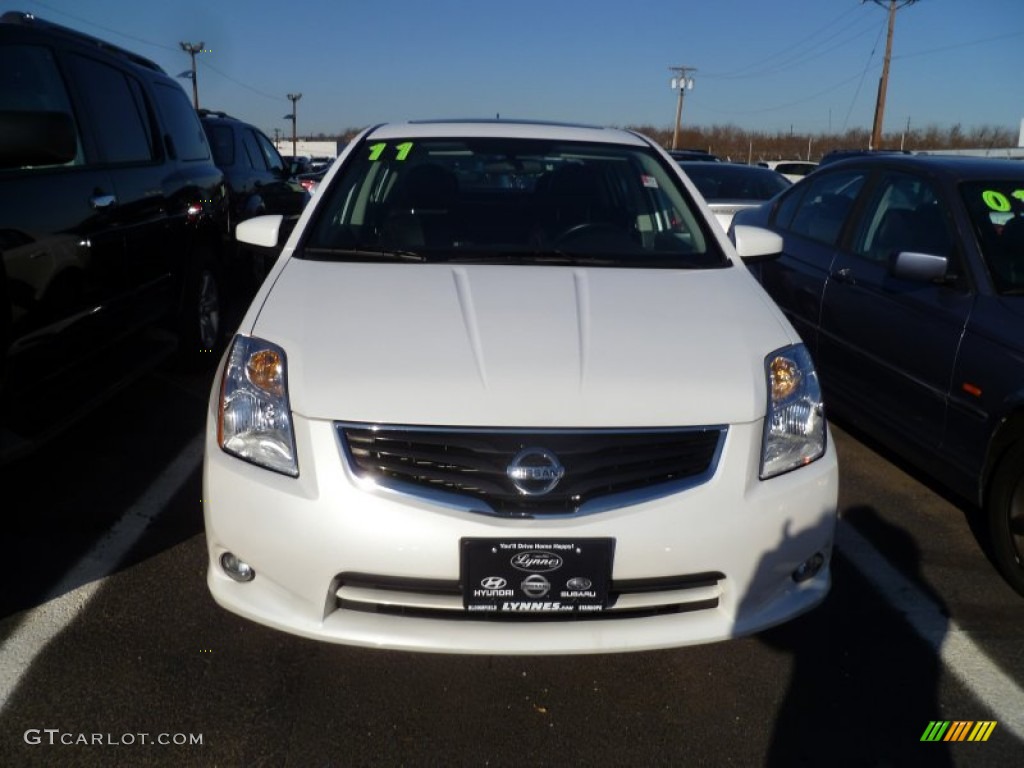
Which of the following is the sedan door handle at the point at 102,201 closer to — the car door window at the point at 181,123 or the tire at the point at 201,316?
the tire at the point at 201,316

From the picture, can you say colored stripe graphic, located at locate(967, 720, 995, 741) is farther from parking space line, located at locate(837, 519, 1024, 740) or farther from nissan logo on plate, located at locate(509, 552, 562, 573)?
Result: nissan logo on plate, located at locate(509, 552, 562, 573)

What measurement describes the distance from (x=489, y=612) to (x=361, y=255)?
1.49 m

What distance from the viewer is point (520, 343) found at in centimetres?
253

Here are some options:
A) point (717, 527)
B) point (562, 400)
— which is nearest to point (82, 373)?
point (562, 400)

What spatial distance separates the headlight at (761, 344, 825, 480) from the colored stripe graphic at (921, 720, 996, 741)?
32.2 inches

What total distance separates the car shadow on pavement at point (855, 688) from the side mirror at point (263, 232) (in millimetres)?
2352

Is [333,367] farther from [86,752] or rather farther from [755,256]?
[755,256]

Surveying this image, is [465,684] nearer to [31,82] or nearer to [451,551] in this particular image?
[451,551]

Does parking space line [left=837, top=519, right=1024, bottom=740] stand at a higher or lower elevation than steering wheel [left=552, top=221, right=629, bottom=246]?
lower

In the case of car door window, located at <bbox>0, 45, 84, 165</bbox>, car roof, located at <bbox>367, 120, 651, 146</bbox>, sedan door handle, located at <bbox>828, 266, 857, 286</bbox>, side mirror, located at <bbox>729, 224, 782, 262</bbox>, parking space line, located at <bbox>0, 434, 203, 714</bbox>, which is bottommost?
parking space line, located at <bbox>0, 434, 203, 714</bbox>

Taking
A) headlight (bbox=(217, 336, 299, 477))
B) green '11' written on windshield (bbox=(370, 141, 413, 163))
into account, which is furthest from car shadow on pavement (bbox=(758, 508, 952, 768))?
green '11' written on windshield (bbox=(370, 141, 413, 163))

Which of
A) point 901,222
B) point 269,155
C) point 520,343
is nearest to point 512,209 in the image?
point 520,343

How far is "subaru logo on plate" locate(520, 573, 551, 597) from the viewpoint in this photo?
7.36ft

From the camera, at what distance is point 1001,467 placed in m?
3.30
